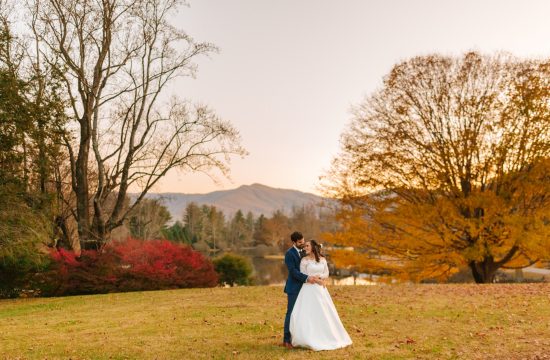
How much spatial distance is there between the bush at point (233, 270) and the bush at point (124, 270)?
5.54 meters

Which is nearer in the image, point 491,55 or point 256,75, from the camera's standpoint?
point 491,55

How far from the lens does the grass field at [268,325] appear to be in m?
8.38

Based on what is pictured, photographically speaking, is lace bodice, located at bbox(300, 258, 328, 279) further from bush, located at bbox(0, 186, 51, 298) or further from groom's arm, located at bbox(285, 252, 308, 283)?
bush, located at bbox(0, 186, 51, 298)

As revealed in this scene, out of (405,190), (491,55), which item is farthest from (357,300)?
(491,55)

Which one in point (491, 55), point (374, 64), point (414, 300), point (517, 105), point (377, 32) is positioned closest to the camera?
point (414, 300)

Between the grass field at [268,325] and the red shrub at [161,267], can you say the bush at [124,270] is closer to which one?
the red shrub at [161,267]

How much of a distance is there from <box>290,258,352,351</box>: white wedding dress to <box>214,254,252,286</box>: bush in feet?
65.3

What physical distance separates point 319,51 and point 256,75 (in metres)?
4.19

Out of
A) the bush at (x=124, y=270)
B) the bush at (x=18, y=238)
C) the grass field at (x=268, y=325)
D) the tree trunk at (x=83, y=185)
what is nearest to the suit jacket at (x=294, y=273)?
the grass field at (x=268, y=325)

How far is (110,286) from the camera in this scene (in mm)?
20516

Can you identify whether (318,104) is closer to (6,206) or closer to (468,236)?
(468,236)

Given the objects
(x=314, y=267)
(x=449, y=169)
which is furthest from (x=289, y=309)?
(x=449, y=169)

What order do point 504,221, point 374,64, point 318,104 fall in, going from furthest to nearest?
point 318,104 → point 374,64 → point 504,221

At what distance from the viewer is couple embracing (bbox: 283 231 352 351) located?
322 inches
